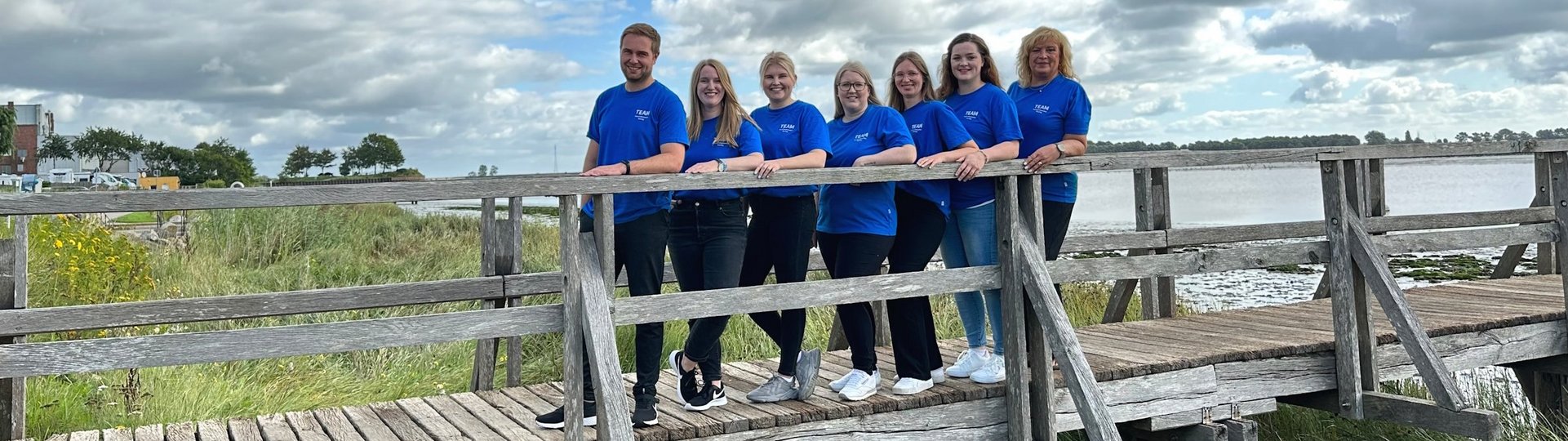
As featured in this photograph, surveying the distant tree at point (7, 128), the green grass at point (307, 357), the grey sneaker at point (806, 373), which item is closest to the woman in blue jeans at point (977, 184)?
the grey sneaker at point (806, 373)

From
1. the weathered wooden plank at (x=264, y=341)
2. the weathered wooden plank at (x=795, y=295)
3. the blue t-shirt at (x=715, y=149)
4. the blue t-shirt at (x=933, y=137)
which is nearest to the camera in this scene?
the weathered wooden plank at (x=264, y=341)

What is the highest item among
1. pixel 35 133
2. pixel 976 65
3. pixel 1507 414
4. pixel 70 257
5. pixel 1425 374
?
pixel 35 133

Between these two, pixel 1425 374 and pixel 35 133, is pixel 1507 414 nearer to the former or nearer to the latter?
pixel 1425 374

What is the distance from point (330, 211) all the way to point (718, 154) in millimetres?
13766

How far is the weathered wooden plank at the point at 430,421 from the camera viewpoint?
193 inches

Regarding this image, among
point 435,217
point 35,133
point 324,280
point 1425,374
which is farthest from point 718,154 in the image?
point 35,133

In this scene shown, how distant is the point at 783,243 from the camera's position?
4629 mm

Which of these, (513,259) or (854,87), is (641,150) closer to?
(854,87)

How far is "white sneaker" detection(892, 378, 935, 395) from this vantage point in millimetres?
5020

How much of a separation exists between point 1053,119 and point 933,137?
583 mm

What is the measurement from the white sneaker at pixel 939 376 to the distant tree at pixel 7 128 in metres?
69.6

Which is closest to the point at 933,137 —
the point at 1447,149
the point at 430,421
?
the point at 430,421

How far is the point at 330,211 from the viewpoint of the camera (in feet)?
55.2

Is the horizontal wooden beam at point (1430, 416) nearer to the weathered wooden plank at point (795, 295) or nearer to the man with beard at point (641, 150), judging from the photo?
the weathered wooden plank at point (795, 295)
